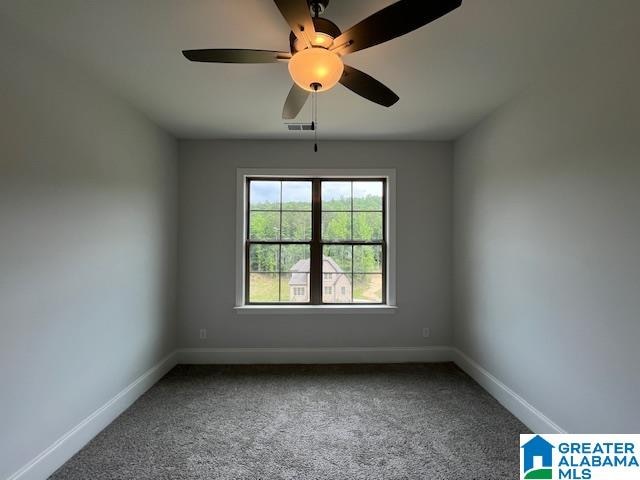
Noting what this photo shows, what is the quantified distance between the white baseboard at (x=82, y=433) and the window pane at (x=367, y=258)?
8.01 feet

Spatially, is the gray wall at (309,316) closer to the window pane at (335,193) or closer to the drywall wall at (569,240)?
the window pane at (335,193)

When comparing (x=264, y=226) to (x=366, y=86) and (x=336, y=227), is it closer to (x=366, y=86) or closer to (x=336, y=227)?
(x=336, y=227)

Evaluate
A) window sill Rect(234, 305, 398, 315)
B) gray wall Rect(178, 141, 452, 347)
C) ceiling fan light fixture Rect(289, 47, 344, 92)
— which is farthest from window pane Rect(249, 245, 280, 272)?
ceiling fan light fixture Rect(289, 47, 344, 92)

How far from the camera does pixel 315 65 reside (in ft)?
4.39

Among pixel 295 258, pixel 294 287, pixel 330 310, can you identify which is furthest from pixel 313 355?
pixel 295 258

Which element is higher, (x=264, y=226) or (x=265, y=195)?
(x=265, y=195)

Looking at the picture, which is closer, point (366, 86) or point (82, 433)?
point (366, 86)

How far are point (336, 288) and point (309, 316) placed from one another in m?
0.47

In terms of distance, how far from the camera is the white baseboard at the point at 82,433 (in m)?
1.78

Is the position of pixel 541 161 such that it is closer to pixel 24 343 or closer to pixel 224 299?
pixel 224 299

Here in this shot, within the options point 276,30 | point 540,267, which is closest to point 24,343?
point 276,30

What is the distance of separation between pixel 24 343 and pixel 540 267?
338 cm

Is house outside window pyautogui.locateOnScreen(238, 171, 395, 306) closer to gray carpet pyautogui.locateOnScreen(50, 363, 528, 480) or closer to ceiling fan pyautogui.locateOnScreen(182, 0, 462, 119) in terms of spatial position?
gray carpet pyautogui.locateOnScreen(50, 363, 528, 480)

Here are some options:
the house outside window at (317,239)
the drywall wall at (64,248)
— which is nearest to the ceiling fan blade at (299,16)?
the drywall wall at (64,248)
